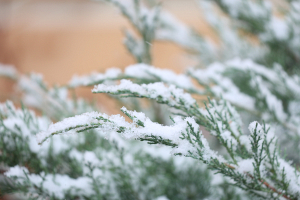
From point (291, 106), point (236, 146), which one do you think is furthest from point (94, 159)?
→ point (291, 106)

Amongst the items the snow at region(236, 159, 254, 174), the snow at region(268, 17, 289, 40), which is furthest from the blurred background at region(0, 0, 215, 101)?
the snow at region(236, 159, 254, 174)

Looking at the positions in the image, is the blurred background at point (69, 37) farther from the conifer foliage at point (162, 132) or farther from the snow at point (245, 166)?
the snow at point (245, 166)

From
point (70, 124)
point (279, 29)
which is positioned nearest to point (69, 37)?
point (279, 29)

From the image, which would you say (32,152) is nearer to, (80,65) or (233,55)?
(233,55)

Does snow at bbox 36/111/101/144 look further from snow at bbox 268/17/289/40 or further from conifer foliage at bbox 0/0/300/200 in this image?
snow at bbox 268/17/289/40

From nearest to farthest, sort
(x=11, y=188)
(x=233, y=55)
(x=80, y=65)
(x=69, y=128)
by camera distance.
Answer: (x=69, y=128), (x=11, y=188), (x=233, y=55), (x=80, y=65)

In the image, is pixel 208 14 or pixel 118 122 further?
pixel 208 14
